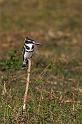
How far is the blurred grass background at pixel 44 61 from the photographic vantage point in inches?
289

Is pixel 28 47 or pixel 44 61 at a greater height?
pixel 28 47

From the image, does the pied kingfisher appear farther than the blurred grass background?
No

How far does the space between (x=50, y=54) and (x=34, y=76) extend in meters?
3.22

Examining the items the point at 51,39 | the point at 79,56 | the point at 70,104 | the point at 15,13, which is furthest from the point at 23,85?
the point at 15,13

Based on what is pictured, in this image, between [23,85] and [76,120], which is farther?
[23,85]

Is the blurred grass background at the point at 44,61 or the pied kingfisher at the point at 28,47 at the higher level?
the pied kingfisher at the point at 28,47

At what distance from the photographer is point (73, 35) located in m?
15.6

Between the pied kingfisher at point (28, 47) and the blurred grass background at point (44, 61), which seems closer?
the pied kingfisher at point (28, 47)

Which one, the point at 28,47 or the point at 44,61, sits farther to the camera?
the point at 44,61

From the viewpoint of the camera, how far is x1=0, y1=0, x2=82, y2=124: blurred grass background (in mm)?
7348

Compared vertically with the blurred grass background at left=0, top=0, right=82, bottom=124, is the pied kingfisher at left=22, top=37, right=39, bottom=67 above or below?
above

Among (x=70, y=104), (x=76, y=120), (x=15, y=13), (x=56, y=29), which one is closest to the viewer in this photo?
(x=76, y=120)

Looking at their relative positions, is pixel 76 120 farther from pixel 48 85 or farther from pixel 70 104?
pixel 48 85

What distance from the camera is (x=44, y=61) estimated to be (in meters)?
11.2
